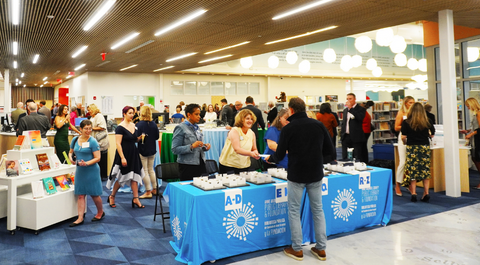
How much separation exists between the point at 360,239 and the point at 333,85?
61.3 ft

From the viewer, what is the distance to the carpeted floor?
3623 millimetres

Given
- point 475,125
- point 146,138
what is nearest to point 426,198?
point 475,125

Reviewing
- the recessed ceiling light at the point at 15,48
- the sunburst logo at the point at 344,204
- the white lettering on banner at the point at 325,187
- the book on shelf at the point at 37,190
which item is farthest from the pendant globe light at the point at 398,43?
the recessed ceiling light at the point at 15,48

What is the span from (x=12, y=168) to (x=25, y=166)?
0.14m

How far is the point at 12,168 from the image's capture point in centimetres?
455

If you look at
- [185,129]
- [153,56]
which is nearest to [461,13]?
[185,129]

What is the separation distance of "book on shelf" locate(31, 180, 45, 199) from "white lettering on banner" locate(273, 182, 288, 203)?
2945 mm

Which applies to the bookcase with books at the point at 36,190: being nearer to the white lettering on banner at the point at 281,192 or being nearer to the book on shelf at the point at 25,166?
the book on shelf at the point at 25,166

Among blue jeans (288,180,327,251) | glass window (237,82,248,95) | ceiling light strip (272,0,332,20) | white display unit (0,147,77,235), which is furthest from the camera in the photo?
glass window (237,82,248,95)

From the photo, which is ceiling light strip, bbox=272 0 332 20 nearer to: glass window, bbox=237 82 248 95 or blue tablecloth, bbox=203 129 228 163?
blue tablecloth, bbox=203 129 228 163

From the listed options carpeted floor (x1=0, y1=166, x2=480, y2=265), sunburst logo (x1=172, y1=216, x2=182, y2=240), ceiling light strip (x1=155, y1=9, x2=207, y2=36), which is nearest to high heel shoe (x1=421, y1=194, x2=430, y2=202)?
carpeted floor (x1=0, y1=166, x2=480, y2=265)

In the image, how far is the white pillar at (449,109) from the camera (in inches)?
241

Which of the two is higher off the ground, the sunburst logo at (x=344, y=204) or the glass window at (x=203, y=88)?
the glass window at (x=203, y=88)

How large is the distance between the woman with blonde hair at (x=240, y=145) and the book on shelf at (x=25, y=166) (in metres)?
2.45
